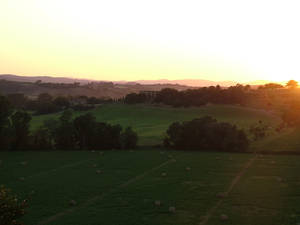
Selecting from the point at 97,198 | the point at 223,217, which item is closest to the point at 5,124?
the point at 97,198

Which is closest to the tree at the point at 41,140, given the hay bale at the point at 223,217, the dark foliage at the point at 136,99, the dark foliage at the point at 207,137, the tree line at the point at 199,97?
the dark foliage at the point at 207,137

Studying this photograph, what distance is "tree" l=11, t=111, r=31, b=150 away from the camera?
53.3 metres

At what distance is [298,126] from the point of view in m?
59.9

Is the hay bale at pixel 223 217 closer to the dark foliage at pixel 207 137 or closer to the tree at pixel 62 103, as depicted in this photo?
the dark foliage at pixel 207 137

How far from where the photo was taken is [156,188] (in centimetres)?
2752

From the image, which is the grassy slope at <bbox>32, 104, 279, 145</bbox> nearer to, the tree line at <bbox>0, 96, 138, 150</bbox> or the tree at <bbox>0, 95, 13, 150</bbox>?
the tree line at <bbox>0, 96, 138, 150</bbox>

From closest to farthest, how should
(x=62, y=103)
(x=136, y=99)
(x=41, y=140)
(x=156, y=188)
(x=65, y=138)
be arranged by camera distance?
1. (x=156, y=188)
2. (x=41, y=140)
3. (x=65, y=138)
4. (x=136, y=99)
5. (x=62, y=103)

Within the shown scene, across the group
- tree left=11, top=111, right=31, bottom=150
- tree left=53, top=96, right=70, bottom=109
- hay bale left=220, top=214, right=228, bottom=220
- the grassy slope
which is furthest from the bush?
tree left=53, top=96, right=70, bottom=109

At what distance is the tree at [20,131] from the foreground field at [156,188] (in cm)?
865

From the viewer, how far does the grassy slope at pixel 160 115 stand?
252 feet

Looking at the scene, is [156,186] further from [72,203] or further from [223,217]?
[223,217]

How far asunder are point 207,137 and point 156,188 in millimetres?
24326

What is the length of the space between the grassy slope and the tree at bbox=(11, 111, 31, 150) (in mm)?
18868

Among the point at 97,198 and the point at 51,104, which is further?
the point at 51,104
